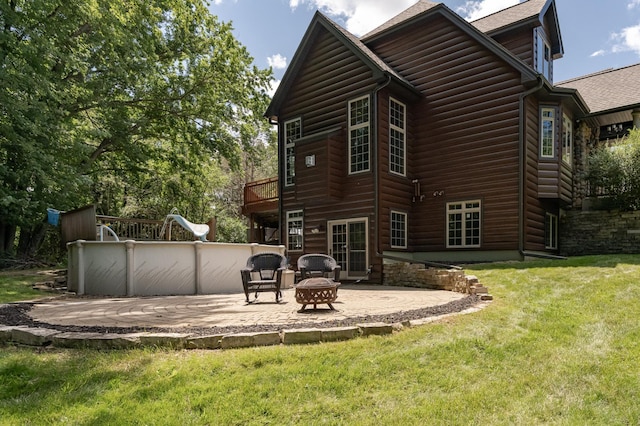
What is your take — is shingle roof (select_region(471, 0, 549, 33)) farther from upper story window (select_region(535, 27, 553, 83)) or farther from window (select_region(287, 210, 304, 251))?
window (select_region(287, 210, 304, 251))

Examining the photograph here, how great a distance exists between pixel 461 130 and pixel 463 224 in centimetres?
286

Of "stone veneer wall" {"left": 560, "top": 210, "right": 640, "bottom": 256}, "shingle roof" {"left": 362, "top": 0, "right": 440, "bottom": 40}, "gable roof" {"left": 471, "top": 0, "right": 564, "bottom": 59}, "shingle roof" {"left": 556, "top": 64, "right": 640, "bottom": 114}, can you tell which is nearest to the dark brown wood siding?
"shingle roof" {"left": 362, "top": 0, "right": 440, "bottom": 40}

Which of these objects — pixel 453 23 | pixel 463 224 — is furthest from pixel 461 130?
pixel 453 23

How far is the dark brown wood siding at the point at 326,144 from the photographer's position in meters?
11.9

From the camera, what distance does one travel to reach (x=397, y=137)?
12.2 metres

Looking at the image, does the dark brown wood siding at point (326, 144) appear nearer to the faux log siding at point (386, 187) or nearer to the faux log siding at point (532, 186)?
the faux log siding at point (386, 187)

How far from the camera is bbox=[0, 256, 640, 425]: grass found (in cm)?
273

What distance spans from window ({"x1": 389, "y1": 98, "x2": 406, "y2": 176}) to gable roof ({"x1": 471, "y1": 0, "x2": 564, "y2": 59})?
401cm

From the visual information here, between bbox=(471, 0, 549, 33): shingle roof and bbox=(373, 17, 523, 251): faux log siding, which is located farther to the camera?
bbox=(471, 0, 549, 33): shingle roof

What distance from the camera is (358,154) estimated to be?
11953 millimetres

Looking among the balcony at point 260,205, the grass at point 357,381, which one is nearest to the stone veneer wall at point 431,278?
the grass at point 357,381

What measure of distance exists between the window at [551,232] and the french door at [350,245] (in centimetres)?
556

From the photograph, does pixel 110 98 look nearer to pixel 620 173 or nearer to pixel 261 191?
pixel 261 191

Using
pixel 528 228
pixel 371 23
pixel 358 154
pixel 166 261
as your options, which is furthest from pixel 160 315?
pixel 371 23
